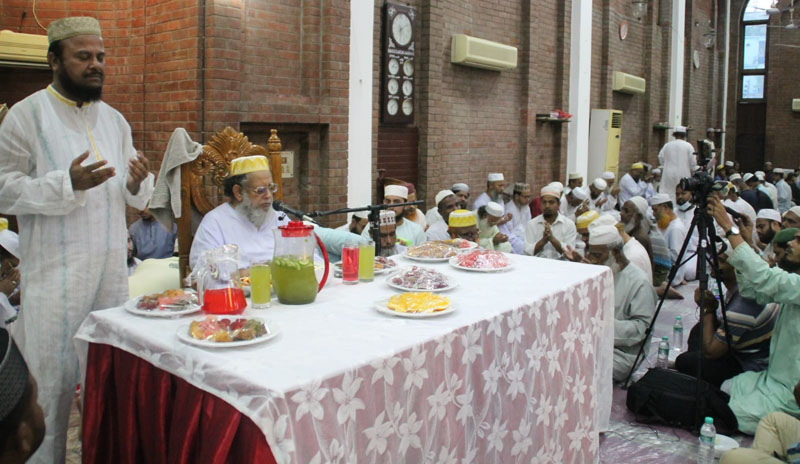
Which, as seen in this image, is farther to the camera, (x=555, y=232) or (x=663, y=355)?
(x=555, y=232)

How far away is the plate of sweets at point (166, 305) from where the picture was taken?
2535mm

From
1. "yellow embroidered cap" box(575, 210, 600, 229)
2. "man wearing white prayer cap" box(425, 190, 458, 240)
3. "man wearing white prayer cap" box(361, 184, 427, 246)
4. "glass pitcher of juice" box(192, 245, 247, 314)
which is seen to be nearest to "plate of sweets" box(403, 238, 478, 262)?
"glass pitcher of juice" box(192, 245, 247, 314)


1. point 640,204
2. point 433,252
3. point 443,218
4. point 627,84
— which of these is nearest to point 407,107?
point 443,218

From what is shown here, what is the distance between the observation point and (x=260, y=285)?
104 inches

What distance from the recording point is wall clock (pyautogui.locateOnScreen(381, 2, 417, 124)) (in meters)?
7.32

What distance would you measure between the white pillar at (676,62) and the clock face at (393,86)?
30.7 feet

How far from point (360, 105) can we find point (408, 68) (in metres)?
1.16

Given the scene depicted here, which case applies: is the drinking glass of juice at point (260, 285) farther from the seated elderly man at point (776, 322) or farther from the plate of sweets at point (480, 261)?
the seated elderly man at point (776, 322)

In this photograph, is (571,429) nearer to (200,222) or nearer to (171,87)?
(200,222)

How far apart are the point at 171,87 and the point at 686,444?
165 inches

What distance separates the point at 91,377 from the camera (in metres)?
2.59

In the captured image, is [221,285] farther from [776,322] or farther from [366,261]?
[776,322]

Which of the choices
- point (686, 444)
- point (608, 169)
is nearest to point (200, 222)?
point (686, 444)

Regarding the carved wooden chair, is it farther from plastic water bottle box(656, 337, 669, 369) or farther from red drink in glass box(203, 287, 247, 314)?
plastic water bottle box(656, 337, 669, 369)
